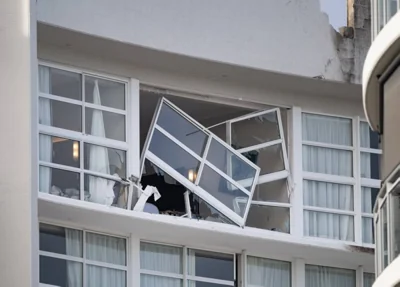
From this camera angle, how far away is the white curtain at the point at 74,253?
19.7 meters

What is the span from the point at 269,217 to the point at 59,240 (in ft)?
12.0

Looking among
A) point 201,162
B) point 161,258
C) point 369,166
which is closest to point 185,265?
point 161,258

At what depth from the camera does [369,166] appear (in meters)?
22.4

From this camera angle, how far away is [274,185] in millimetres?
21906

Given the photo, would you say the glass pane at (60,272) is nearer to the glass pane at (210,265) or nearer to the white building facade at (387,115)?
the glass pane at (210,265)

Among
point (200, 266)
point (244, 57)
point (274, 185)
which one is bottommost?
point (200, 266)

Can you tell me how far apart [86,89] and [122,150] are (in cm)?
100

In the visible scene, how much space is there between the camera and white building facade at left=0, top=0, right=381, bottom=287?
19.4 metres

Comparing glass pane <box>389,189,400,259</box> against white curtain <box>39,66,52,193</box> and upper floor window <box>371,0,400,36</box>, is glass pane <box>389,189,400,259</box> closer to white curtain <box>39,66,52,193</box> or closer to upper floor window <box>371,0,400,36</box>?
upper floor window <box>371,0,400,36</box>

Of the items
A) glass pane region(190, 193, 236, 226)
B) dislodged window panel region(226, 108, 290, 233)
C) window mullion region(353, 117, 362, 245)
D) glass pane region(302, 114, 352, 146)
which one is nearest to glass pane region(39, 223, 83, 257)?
glass pane region(190, 193, 236, 226)

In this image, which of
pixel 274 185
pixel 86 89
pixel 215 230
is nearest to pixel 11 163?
pixel 86 89

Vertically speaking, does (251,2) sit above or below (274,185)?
above

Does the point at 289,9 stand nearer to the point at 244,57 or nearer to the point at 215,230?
the point at 244,57

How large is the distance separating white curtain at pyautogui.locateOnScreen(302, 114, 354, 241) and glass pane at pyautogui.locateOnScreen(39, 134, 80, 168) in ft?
12.5
